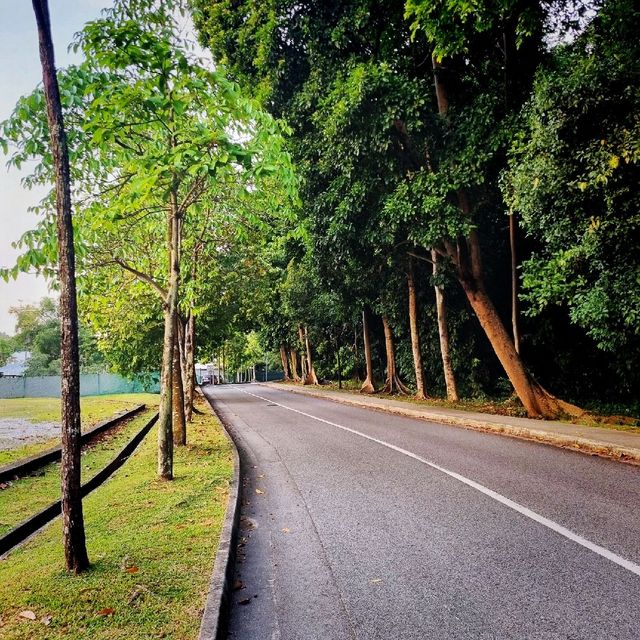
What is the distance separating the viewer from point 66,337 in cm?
438

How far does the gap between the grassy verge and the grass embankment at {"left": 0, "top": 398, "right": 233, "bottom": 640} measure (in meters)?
0.74

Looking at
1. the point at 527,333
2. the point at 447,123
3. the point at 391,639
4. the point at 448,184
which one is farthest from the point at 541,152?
the point at 391,639

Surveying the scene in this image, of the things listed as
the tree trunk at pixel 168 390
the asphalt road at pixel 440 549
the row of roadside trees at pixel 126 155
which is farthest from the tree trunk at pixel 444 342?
the tree trunk at pixel 168 390

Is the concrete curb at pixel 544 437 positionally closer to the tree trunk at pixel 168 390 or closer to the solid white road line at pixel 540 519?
the solid white road line at pixel 540 519

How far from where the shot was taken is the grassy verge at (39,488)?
7135 millimetres

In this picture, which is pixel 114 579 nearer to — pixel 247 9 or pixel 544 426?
pixel 544 426

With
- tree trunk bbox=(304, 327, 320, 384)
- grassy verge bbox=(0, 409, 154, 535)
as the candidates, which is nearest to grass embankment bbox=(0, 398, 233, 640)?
grassy verge bbox=(0, 409, 154, 535)

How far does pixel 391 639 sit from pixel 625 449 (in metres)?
7.61

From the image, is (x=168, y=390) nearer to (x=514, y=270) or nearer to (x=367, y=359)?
(x=514, y=270)

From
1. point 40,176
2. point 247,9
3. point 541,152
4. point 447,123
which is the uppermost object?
point 247,9

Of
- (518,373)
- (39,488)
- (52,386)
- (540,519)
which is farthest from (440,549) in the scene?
(52,386)

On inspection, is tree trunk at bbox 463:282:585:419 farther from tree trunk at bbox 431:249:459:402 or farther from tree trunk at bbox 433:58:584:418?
tree trunk at bbox 431:249:459:402

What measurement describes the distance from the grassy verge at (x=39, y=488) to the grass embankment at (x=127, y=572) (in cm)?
74

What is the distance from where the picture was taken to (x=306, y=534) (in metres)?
5.43
